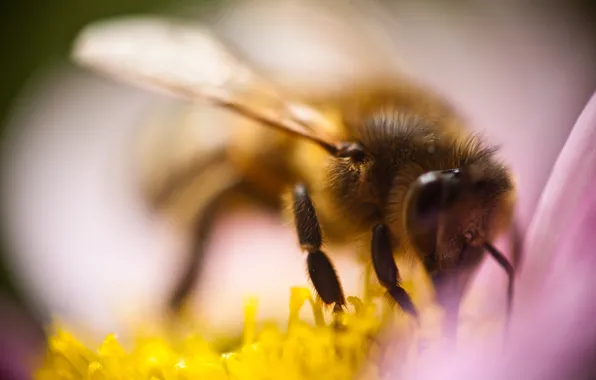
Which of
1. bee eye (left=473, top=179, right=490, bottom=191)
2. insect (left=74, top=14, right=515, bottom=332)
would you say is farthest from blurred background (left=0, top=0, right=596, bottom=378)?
bee eye (left=473, top=179, right=490, bottom=191)

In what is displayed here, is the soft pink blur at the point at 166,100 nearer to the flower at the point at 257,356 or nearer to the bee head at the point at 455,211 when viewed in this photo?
the flower at the point at 257,356

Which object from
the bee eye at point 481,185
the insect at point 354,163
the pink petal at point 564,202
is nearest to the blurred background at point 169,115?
the insect at point 354,163

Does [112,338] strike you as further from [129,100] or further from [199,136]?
[129,100]

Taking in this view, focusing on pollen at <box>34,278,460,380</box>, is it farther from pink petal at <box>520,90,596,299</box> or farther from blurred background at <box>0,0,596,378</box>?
blurred background at <box>0,0,596,378</box>

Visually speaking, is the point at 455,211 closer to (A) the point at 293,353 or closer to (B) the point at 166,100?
(A) the point at 293,353

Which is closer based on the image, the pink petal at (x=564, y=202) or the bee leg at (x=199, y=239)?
the pink petal at (x=564, y=202)
